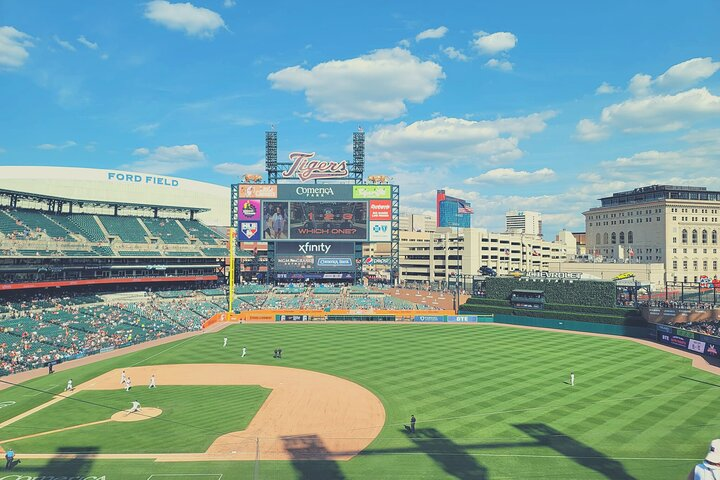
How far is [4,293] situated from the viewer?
60188 mm

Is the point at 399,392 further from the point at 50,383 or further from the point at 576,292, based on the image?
the point at 576,292

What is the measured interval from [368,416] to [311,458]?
24.8 feet

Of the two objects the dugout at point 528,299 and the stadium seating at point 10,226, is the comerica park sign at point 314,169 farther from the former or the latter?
the stadium seating at point 10,226

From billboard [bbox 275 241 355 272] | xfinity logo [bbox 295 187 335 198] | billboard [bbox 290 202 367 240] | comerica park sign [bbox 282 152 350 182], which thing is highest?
comerica park sign [bbox 282 152 350 182]

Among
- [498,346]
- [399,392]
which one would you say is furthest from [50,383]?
[498,346]

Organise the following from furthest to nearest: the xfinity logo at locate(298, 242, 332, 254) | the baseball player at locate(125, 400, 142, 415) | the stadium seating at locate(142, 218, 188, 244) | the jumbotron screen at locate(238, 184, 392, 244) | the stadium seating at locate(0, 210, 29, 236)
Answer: the xfinity logo at locate(298, 242, 332, 254), the jumbotron screen at locate(238, 184, 392, 244), the stadium seating at locate(142, 218, 188, 244), the stadium seating at locate(0, 210, 29, 236), the baseball player at locate(125, 400, 142, 415)

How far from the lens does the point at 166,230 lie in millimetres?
90688

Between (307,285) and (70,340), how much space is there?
1923 inches

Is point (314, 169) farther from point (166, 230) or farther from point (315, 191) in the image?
point (166, 230)

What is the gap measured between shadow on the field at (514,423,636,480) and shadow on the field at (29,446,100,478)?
22.8 meters

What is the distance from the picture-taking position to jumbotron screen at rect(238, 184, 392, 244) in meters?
89.6

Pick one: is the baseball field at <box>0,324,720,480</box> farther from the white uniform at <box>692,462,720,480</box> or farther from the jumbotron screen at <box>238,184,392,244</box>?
the jumbotron screen at <box>238,184,392,244</box>

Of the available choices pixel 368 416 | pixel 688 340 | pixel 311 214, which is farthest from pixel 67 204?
pixel 688 340

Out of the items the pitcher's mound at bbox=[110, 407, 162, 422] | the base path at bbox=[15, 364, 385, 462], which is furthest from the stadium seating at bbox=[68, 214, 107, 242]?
the pitcher's mound at bbox=[110, 407, 162, 422]
